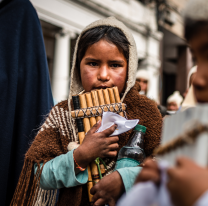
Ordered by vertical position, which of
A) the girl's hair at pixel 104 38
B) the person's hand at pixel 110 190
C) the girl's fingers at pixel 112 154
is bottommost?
the person's hand at pixel 110 190

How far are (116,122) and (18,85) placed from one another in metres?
0.88

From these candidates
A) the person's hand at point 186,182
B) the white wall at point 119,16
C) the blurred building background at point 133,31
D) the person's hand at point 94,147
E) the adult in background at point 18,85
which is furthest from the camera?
the blurred building background at point 133,31

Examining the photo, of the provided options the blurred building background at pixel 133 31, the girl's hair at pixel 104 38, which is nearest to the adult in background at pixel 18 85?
the girl's hair at pixel 104 38

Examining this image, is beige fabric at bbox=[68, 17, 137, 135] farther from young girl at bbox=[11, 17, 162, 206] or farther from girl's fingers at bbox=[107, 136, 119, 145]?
girl's fingers at bbox=[107, 136, 119, 145]

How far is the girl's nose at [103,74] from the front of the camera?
1194mm

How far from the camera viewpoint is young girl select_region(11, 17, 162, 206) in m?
1.05

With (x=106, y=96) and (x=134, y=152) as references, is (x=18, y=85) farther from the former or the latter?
(x=134, y=152)

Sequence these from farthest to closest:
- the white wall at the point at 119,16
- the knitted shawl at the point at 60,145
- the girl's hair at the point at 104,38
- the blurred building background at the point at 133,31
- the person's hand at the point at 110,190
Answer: the blurred building background at the point at 133,31 → the white wall at the point at 119,16 → the girl's hair at the point at 104,38 → the knitted shawl at the point at 60,145 → the person's hand at the point at 110,190

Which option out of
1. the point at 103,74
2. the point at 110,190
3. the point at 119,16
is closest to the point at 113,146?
the point at 110,190

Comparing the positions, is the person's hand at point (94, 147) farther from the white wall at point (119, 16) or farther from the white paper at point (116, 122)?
the white wall at point (119, 16)

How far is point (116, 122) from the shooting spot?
1.04m

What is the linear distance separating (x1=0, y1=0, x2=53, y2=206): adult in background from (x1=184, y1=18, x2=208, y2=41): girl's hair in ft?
4.12

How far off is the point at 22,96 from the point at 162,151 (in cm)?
133

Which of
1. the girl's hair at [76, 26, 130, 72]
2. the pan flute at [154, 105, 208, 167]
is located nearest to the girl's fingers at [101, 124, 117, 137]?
the girl's hair at [76, 26, 130, 72]
